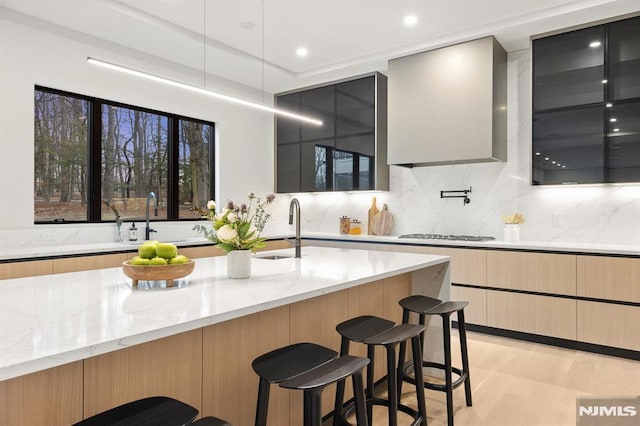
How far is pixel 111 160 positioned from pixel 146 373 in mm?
3445

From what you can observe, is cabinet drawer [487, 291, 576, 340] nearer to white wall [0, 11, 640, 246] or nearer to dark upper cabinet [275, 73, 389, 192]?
white wall [0, 11, 640, 246]

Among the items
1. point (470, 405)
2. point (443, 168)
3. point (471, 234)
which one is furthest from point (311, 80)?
point (470, 405)

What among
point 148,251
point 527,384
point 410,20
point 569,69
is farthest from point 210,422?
point 569,69

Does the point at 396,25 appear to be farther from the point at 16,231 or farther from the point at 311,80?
the point at 16,231

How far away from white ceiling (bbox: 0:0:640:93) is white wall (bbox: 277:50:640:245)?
2.61ft

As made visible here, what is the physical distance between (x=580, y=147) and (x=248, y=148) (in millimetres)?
3894

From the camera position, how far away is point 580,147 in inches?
151

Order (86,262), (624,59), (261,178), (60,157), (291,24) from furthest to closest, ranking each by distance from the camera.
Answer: (261,178) < (60,157) < (291,24) < (624,59) < (86,262)

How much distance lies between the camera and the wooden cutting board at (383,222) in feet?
17.2

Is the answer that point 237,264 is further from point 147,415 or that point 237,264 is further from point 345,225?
point 345,225

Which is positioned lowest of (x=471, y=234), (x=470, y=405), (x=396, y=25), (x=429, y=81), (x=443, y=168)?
(x=470, y=405)

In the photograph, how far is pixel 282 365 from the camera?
63.6 inches

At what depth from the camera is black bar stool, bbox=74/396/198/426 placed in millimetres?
1165

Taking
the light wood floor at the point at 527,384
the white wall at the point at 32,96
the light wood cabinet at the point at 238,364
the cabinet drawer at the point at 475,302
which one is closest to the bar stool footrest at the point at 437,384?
the light wood floor at the point at 527,384
